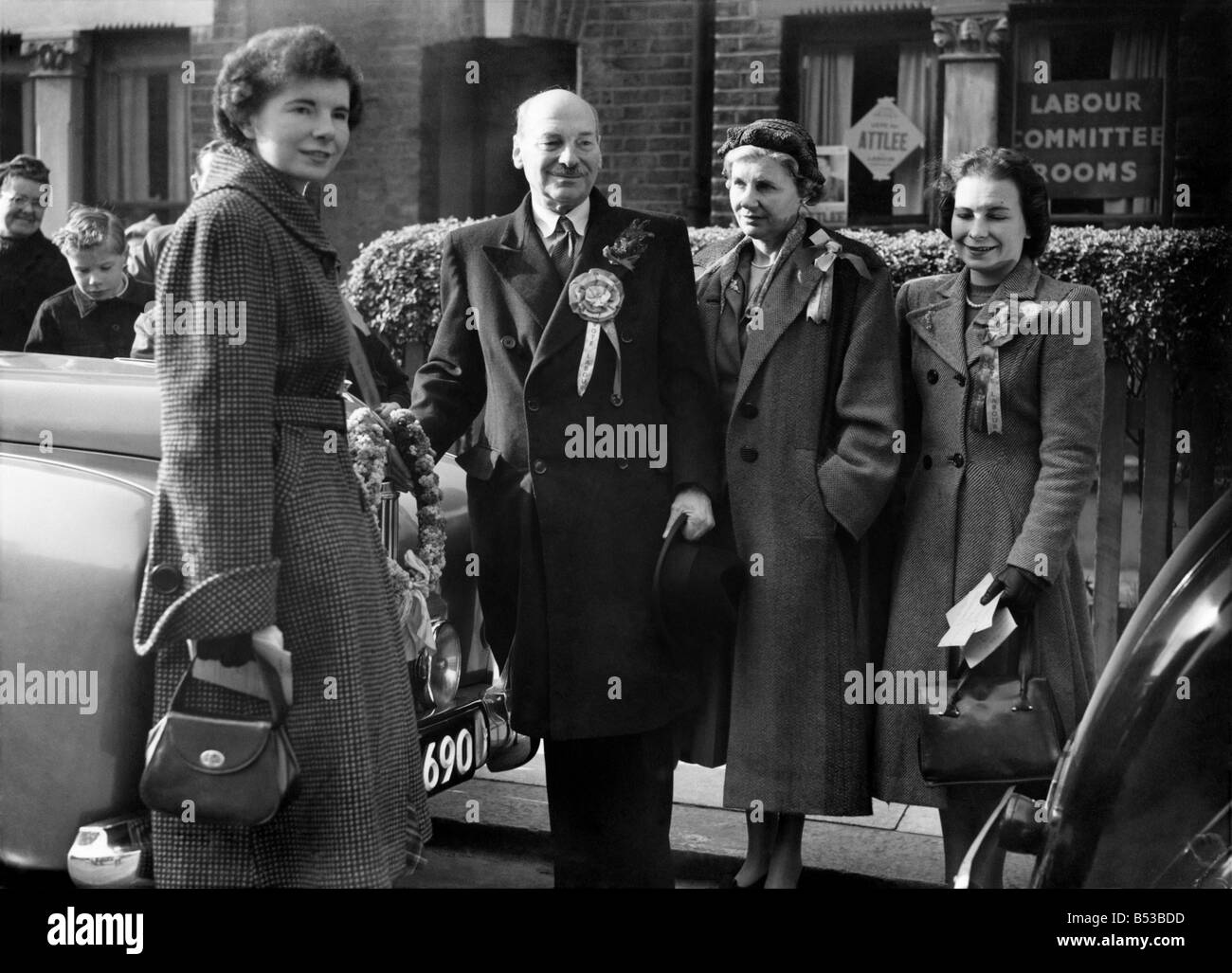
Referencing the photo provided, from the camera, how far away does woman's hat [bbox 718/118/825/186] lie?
151 inches

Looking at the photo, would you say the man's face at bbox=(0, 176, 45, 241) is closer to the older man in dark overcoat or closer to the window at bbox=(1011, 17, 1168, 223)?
the older man in dark overcoat

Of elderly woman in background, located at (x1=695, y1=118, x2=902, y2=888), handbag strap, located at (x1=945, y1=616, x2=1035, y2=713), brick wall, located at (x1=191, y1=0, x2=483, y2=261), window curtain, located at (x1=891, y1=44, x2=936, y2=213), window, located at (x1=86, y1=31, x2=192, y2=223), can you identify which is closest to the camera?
handbag strap, located at (x1=945, y1=616, x2=1035, y2=713)

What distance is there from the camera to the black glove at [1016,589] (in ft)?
11.9

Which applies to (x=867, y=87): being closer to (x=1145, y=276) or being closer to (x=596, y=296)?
(x=1145, y=276)

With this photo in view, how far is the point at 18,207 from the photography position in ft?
19.9

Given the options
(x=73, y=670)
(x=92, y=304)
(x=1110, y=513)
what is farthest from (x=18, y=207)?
(x=1110, y=513)

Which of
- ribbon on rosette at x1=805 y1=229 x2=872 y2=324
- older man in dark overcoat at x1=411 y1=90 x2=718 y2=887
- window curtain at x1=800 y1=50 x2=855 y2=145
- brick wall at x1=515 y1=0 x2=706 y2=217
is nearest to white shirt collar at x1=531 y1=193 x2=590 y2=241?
older man in dark overcoat at x1=411 y1=90 x2=718 y2=887

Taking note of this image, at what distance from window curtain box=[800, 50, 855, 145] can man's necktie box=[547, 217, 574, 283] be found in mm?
5595

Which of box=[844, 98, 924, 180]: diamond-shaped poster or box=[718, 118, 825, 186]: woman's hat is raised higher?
box=[844, 98, 924, 180]: diamond-shaped poster

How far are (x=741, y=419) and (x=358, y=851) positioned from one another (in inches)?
62.8

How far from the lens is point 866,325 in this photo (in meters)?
3.83

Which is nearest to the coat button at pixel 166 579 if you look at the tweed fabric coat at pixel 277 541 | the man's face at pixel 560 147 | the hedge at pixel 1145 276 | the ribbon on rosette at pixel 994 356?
the tweed fabric coat at pixel 277 541

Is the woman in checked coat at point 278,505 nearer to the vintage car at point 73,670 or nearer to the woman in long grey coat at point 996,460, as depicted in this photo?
the vintage car at point 73,670
